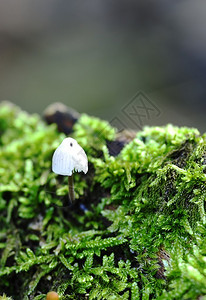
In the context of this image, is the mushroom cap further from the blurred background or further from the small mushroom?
the blurred background

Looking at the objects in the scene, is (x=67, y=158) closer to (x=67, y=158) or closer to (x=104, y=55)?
(x=67, y=158)

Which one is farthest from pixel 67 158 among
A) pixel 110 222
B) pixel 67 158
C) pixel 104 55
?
pixel 104 55

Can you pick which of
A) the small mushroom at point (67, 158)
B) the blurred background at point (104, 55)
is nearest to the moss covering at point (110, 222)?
the small mushroom at point (67, 158)

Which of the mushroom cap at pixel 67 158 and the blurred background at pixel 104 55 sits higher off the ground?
the blurred background at pixel 104 55

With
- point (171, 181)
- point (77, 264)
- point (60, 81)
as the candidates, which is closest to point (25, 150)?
point (77, 264)

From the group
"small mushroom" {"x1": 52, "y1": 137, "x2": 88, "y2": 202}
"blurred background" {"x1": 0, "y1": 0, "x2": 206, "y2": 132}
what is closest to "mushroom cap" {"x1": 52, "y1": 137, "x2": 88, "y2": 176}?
"small mushroom" {"x1": 52, "y1": 137, "x2": 88, "y2": 202}

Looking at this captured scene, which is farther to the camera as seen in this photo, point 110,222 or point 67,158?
point 110,222

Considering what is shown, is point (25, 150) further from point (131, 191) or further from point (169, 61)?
point (169, 61)

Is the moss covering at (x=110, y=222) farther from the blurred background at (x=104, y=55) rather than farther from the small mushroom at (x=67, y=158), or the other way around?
the blurred background at (x=104, y=55)
